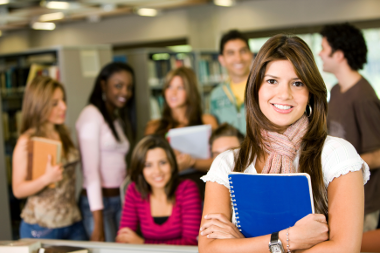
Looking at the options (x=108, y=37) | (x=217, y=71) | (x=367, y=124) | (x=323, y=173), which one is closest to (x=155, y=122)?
(x=367, y=124)

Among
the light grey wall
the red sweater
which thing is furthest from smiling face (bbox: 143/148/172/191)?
the light grey wall

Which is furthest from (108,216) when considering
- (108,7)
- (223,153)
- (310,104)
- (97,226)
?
(108,7)

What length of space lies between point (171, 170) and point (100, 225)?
0.63 meters

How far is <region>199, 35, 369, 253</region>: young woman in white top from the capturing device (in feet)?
3.82

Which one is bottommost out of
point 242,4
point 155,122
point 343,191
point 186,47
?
point 343,191

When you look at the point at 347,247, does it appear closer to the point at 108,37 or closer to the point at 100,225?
the point at 100,225

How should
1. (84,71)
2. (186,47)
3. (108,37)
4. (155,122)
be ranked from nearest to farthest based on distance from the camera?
1. (155,122)
2. (84,71)
3. (186,47)
4. (108,37)

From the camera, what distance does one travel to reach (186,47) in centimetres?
887

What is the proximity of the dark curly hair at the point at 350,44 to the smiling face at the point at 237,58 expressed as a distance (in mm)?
639

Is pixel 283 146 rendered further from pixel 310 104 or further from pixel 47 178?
pixel 47 178

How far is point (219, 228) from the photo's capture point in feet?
4.19

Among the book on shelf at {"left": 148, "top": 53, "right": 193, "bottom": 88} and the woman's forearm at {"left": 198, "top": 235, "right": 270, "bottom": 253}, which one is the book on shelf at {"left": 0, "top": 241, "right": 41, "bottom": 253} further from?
the book on shelf at {"left": 148, "top": 53, "right": 193, "bottom": 88}

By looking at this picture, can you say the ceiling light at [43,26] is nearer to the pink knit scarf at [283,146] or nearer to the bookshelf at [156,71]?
the bookshelf at [156,71]

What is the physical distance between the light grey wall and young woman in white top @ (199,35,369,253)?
6.35 m
